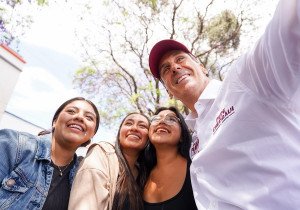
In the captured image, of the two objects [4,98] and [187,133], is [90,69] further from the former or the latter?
[187,133]

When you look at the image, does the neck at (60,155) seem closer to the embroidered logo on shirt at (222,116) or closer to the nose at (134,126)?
the nose at (134,126)

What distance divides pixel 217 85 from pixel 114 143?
1418 millimetres

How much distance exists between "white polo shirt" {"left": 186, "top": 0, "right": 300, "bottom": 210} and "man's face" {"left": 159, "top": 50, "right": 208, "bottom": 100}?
791 mm

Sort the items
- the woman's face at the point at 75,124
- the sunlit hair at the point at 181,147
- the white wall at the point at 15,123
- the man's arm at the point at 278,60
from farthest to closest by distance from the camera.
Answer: the white wall at the point at 15,123
the sunlit hair at the point at 181,147
the woman's face at the point at 75,124
the man's arm at the point at 278,60

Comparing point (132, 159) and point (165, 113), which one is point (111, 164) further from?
point (165, 113)

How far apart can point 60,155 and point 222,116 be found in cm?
168

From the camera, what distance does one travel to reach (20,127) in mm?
12844

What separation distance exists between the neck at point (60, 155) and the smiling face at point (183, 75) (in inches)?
47.0

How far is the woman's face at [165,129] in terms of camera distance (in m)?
2.63

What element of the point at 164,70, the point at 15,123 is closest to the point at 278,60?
the point at 164,70

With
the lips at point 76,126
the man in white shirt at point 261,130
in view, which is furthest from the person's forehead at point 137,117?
the man in white shirt at point 261,130

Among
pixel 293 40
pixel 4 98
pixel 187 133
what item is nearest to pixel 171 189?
pixel 187 133

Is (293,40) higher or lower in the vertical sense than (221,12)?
lower

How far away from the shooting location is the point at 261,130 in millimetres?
1176
